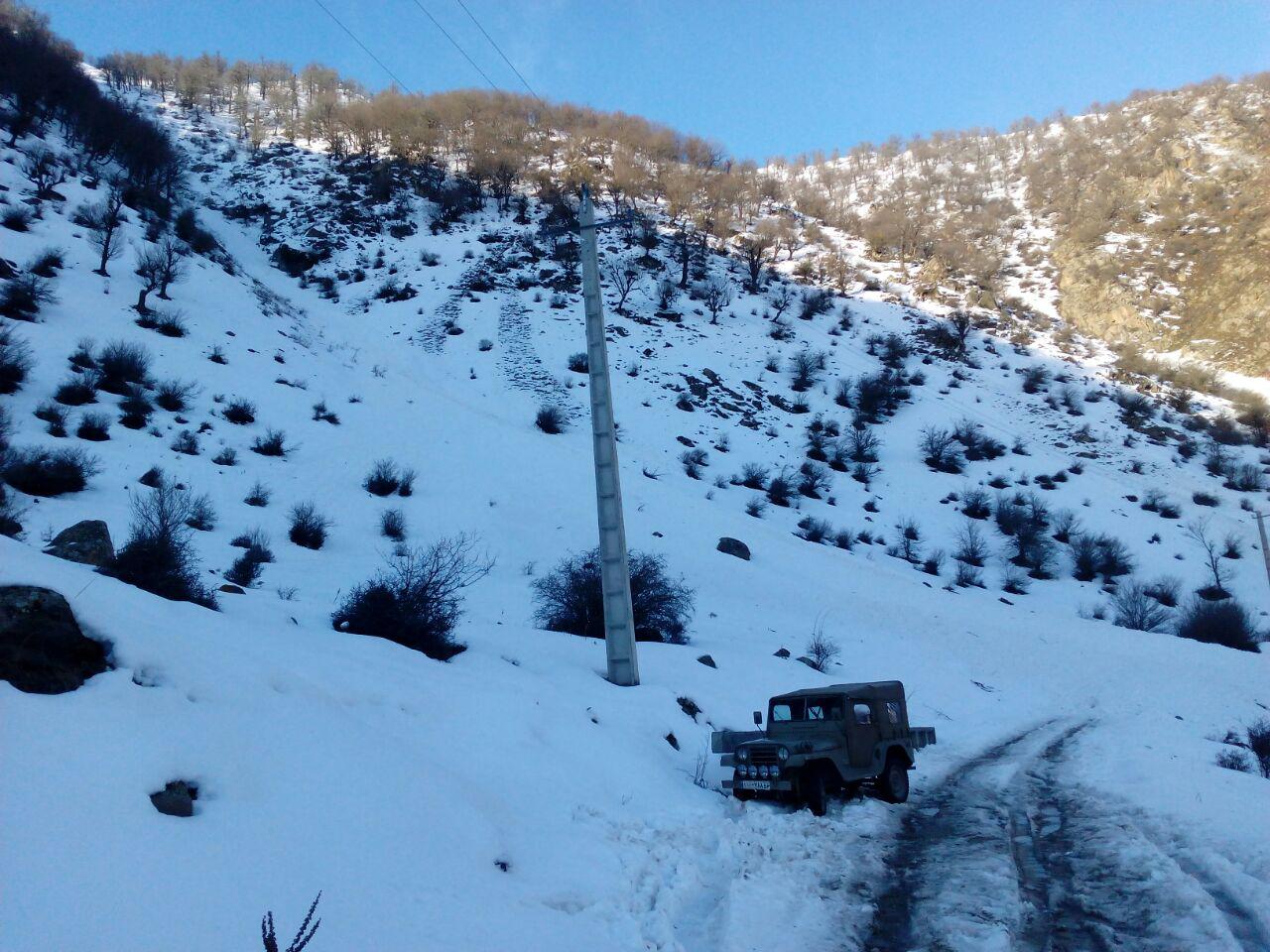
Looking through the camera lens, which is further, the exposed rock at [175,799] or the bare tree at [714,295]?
the bare tree at [714,295]

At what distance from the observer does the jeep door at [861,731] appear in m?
9.12

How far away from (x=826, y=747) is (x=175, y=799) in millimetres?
6910

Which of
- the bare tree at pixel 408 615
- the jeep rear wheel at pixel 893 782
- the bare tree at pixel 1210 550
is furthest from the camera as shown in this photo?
the bare tree at pixel 1210 550

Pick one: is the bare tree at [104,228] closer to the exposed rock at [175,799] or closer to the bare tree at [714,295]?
the exposed rock at [175,799]

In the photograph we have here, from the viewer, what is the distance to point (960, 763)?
12.4m

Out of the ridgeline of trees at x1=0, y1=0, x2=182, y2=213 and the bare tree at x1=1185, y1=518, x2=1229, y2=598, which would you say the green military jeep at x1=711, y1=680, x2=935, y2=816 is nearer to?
the bare tree at x1=1185, y1=518, x2=1229, y2=598

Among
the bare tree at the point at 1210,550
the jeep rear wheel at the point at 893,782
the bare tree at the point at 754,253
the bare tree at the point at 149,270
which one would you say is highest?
the bare tree at the point at 754,253

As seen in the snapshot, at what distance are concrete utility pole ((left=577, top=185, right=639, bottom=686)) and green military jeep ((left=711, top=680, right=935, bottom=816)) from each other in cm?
202

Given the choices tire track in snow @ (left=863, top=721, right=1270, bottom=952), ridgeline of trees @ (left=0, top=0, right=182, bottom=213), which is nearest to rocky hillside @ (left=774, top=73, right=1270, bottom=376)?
tire track in snow @ (left=863, top=721, right=1270, bottom=952)

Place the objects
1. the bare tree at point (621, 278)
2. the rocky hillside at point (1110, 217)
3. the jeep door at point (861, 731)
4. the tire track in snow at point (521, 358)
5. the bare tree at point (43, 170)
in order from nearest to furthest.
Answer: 1. the jeep door at point (861, 731)
2. the bare tree at point (43, 170)
3. the tire track in snow at point (521, 358)
4. the bare tree at point (621, 278)
5. the rocky hillside at point (1110, 217)

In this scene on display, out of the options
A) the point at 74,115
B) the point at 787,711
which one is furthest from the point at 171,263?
the point at 787,711

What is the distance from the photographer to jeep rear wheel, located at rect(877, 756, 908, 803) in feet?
31.0

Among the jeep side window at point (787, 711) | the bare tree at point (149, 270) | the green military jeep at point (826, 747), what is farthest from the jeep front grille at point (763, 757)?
the bare tree at point (149, 270)

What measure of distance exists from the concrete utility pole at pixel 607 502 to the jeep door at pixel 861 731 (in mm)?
3429
